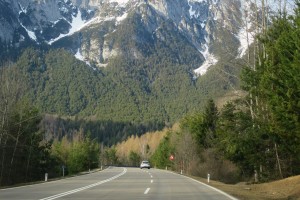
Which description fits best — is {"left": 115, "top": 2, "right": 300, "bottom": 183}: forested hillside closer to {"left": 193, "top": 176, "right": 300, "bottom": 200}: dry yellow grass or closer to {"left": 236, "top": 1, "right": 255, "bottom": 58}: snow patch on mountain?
{"left": 236, "top": 1, "right": 255, "bottom": 58}: snow patch on mountain

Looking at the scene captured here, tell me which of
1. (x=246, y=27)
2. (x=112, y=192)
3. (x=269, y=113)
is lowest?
(x=112, y=192)

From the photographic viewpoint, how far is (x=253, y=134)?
1009 inches

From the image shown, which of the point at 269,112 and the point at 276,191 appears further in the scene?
the point at 269,112

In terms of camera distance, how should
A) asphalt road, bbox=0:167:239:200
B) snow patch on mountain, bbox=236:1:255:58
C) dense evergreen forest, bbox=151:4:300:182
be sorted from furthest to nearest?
snow patch on mountain, bbox=236:1:255:58 < dense evergreen forest, bbox=151:4:300:182 < asphalt road, bbox=0:167:239:200

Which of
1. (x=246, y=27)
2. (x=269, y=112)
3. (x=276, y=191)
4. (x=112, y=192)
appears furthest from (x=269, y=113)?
(x=112, y=192)

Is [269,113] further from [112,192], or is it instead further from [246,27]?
[112,192]

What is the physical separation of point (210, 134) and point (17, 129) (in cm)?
2278

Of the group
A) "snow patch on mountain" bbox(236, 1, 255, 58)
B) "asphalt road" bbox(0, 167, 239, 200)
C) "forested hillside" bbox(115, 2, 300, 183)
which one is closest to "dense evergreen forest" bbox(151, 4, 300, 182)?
"forested hillside" bbox(115, 2, 300, 183)

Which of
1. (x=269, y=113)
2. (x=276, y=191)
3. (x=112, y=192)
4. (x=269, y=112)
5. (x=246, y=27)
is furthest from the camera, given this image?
(x=246, y=27)

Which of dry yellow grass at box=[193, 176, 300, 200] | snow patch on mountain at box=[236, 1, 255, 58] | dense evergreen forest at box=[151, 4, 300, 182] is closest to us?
dense evergreen forest at box=[151, 4, 300, 182]

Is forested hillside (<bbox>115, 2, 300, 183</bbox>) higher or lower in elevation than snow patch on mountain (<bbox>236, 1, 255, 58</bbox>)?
lower

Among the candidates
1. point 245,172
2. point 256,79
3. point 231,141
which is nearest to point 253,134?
point 231,141

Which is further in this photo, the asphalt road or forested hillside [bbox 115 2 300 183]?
forested hillside [bbox 115 2 300 183]

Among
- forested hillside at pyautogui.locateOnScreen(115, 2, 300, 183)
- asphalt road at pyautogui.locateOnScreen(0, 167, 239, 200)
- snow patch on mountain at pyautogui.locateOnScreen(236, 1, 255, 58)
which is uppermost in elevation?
snow patch on mountain at pyautogui.locateOnScreen(236, 1, 255, 58)
